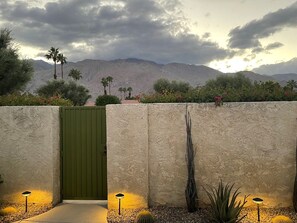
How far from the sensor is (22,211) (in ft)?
21.5

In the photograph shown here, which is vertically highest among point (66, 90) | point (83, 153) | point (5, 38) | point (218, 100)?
point (5, 38)

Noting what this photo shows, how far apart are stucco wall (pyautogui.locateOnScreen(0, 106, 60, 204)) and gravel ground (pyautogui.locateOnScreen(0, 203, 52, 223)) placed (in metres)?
0.13

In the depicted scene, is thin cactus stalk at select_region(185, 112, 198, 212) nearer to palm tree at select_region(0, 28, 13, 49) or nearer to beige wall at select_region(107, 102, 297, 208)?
beige wall at select_region(107, 102, 297, 208)

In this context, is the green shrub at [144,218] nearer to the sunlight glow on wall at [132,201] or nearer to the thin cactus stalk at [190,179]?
the sunlight glow on wall at [132,201]

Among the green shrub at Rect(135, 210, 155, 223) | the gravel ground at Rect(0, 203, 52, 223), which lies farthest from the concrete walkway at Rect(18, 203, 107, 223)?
the green shrub at Rect(135, 210, 155, 223)

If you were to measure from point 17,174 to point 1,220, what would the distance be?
1233 millimetres

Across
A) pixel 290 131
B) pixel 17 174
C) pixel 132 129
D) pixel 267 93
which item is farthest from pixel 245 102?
pixel 17 174

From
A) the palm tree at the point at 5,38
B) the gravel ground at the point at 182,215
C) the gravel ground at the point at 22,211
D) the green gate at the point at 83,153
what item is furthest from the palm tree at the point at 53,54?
the gravel ground at the point at 182,215

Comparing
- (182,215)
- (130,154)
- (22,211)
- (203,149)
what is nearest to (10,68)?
(22,211)

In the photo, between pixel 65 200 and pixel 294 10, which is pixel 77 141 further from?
pixel 294 10

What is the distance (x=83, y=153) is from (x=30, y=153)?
128 cm

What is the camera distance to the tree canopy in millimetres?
19062

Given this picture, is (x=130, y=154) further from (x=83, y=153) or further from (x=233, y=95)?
(x=233, y=95)

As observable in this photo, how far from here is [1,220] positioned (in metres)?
6.06
